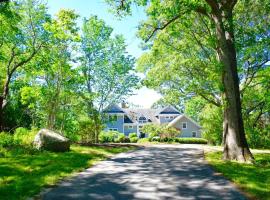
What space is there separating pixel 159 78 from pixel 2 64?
15.5 metres

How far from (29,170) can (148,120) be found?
6450 centimetres

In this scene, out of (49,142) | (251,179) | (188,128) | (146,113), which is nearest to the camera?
(251,179)

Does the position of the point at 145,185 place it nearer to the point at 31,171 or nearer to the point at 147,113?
the point at 31,171

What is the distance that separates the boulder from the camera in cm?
1928

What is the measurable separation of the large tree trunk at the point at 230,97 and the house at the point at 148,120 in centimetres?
5143

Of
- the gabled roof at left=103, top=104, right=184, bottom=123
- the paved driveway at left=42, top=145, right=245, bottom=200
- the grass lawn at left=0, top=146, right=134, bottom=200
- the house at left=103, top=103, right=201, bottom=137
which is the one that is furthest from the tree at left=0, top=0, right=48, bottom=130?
the gabled roof at left=103, top=104, right=184, bottom=123

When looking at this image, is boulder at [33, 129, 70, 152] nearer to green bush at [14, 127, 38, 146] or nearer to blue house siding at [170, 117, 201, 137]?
green bush at [14, 127, 38, 146]

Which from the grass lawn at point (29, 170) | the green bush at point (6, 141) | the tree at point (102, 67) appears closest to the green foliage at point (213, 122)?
the tree at point (102, 67)

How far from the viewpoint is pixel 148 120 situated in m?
76.9

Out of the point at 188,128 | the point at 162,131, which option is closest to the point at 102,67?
the point at 162,131

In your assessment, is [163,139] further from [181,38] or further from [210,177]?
[210,177]

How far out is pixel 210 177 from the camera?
39.0 ft

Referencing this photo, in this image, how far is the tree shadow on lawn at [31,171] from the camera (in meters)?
9.34

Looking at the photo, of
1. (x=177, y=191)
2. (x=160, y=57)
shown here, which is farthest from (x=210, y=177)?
(x=160, y=57)
